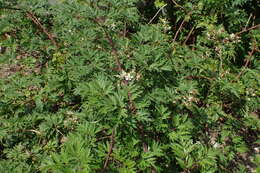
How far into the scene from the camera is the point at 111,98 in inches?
59.3

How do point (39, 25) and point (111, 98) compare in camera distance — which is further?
point (39, 25)

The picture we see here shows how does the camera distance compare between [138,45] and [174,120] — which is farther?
[138,45]

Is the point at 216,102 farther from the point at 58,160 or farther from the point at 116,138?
the point at 58,160

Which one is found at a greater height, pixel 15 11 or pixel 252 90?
pixel 15 11

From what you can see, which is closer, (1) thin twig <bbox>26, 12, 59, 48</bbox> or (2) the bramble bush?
(2) the bramble bush

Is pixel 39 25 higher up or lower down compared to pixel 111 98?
higher up

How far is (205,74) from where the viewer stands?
8.46 feet

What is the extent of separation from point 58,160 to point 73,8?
4.36 feet

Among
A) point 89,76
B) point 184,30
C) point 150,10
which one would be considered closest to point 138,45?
point 89,76

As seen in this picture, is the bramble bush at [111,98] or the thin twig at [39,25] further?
the thin twig at [39,25]

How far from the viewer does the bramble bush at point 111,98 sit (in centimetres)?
162

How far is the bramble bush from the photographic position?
1621 millimetres

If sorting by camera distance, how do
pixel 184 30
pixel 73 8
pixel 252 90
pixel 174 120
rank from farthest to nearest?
1. pixel 184 30
2. pixel 252 90
3. pixel 73 8
4. pixel 174 120

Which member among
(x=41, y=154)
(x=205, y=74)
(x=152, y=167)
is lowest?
(x=41, y=154)
